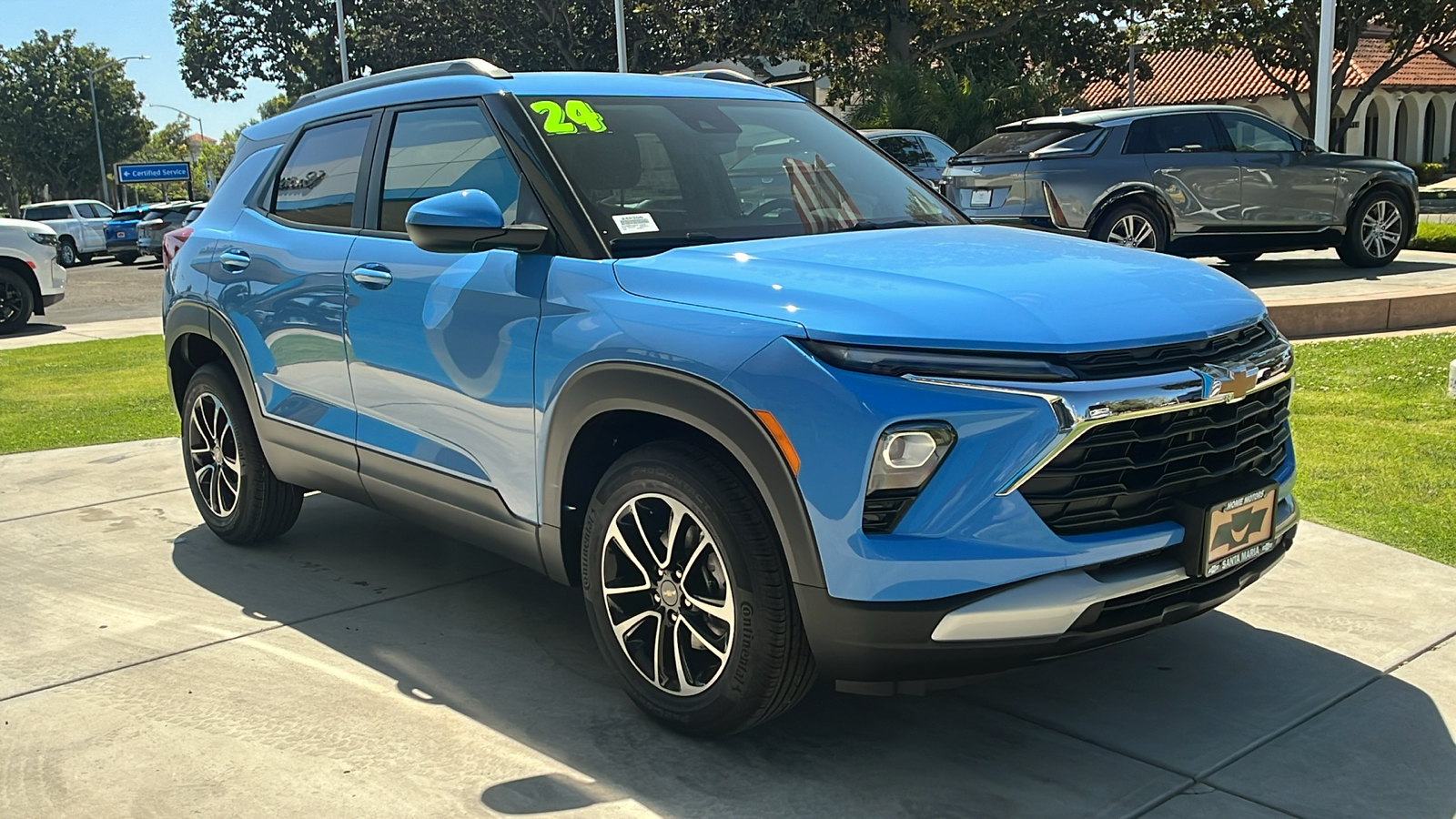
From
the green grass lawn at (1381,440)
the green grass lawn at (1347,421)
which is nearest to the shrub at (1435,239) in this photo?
the green grass lawn at (1347,421)

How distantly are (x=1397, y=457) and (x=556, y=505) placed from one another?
432 centimetres

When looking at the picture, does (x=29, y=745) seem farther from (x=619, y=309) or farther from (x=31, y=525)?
(x=31, y=525)

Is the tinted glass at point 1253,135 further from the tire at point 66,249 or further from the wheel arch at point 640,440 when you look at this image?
the tire at point 66,249

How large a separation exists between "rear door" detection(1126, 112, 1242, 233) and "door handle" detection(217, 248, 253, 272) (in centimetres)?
889

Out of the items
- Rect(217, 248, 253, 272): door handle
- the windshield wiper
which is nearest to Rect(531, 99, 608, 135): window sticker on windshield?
the windshield wiper

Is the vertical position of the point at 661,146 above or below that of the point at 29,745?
above

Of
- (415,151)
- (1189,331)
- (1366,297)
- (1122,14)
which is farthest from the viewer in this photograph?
(1122,14)

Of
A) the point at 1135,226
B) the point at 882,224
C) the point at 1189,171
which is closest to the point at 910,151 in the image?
the point at 1135,226

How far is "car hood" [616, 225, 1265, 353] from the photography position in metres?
3.09

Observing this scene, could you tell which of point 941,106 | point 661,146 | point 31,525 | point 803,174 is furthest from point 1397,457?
point 941,106

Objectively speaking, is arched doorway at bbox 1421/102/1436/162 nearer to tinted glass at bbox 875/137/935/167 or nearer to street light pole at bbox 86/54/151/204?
tinted glass at bbox 875/137/935/167

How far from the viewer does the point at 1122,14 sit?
115 feet

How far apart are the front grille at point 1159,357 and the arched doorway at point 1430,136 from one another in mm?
55703

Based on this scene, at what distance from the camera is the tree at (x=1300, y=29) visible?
32.7 meters
